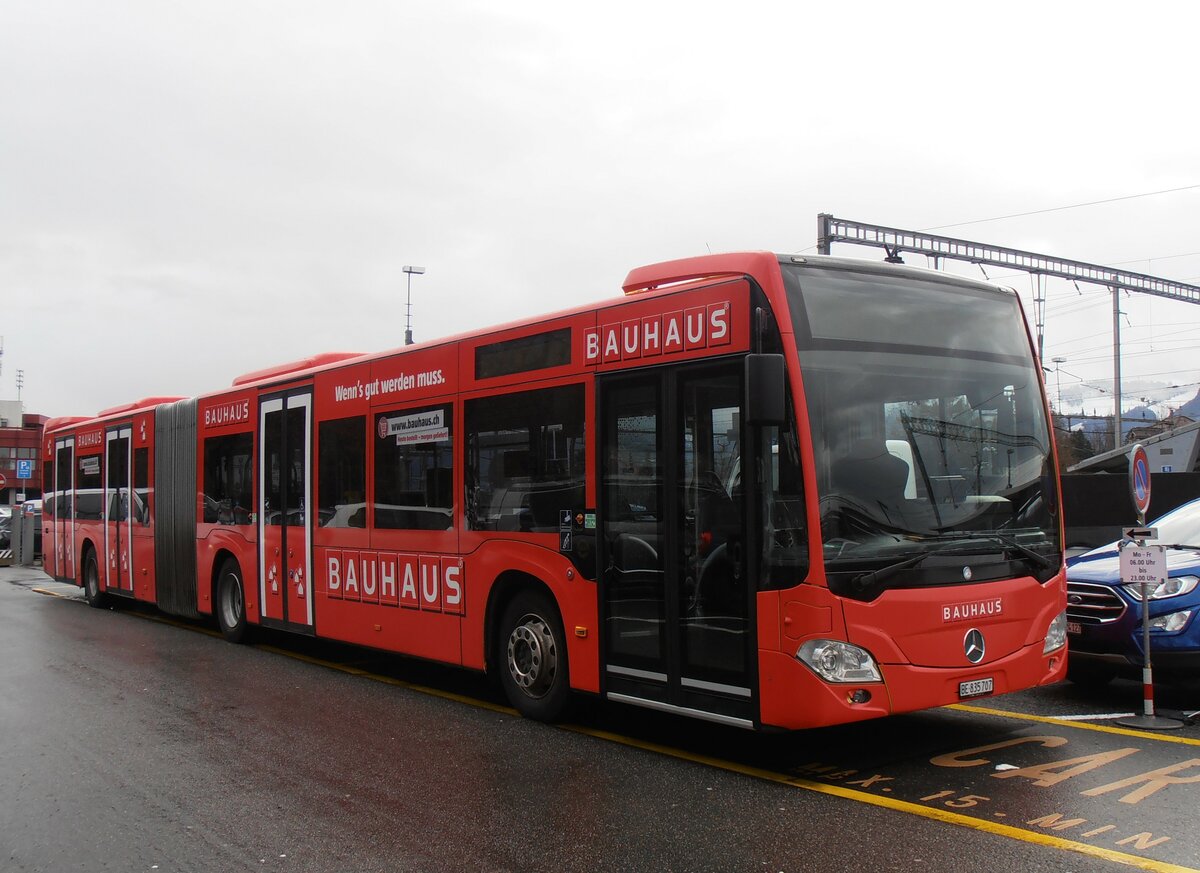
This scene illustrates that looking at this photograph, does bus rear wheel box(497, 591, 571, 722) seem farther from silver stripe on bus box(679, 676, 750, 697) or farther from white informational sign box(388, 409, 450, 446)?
white informational sign box(388, 409, 450, 446)

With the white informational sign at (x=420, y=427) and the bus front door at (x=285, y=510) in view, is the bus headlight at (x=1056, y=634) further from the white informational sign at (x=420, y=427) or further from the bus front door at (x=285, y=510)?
the bus front door at (x=285, y=510)

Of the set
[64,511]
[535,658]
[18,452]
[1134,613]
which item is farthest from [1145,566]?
[18,452]

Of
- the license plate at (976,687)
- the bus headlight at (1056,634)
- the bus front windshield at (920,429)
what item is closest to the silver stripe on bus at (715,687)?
the bus front windshield at (920,429)

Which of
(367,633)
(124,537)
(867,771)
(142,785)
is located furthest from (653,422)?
(124,537)

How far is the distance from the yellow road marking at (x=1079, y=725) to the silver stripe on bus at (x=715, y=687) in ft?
4.76

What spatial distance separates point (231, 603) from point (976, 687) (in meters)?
9.66

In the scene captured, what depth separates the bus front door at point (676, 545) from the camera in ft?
20.6

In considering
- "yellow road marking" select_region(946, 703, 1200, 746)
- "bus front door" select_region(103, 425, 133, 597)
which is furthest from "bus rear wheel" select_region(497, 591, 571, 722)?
"bus front door" select_region(103, 425, 133, 597)

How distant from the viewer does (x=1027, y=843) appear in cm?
495

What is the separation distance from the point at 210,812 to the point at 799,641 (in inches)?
134

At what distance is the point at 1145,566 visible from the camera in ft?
24.6

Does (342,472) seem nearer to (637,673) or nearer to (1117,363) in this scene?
(637,673)

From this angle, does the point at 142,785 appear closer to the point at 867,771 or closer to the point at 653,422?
the point at 653,422

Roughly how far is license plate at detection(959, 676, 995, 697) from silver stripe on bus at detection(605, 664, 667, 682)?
180cm
